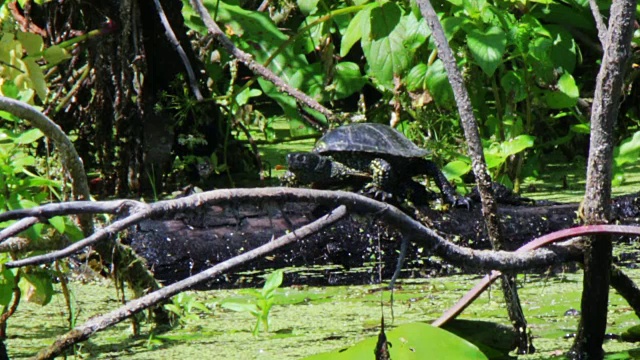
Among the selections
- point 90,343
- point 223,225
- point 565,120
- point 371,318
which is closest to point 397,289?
point 371,318

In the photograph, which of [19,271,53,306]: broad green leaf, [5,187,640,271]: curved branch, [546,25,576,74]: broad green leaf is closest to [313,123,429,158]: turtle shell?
[546,25,576,74]: broad green leaf

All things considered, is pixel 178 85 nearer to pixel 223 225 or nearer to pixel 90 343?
pixel 223 225

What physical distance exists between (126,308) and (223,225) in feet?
6.02

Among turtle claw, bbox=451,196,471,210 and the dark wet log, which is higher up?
turtle claw, bbox=451,196,471,210

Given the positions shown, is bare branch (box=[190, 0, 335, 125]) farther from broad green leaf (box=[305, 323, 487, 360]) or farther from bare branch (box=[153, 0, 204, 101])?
broad green leaf (box=[305, 323, 487, 360])

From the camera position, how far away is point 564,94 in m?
4.24

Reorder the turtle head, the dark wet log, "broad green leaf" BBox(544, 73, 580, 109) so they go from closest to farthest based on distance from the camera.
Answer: the dark wet log → the turtle head → "broad green leaf" BBox(544, 73, 580, 109)

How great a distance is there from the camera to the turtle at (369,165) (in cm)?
359

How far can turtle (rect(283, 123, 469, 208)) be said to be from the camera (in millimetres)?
3590

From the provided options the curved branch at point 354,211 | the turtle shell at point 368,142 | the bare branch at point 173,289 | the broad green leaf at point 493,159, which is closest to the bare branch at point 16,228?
the curved branch at point 354,211

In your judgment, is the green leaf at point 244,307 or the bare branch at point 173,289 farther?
the green leaf at point 244,307

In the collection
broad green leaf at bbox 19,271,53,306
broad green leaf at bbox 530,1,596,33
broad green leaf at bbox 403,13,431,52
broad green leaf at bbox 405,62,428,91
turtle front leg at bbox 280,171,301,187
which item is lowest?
broad green leaf at bbox 19,271,53,306

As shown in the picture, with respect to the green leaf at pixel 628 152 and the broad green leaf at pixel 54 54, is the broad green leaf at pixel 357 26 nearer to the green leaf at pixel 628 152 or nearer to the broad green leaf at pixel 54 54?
the green leaf at pixel 628 152

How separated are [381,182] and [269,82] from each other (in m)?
1.03
